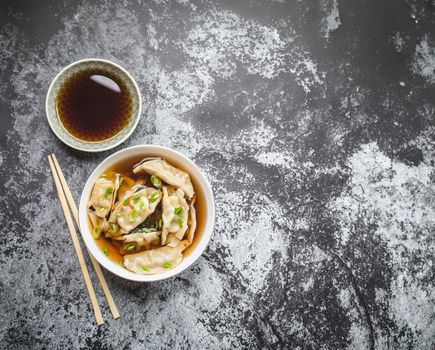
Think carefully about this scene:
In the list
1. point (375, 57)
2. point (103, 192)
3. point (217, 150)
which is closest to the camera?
point (103, 192)

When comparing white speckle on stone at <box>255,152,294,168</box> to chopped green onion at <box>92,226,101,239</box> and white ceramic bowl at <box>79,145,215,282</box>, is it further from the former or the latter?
chopped green onion at <box>92,226,101,239</box>

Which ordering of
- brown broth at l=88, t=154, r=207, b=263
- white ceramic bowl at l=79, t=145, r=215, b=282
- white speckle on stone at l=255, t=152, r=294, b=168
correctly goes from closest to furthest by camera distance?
white ceramic bowl at l=79, t=145, r=215, b=282, brown broth at l=88, t=154, r=207, b=263, white speckle on stone at l=255, t=152, r=294, b=168

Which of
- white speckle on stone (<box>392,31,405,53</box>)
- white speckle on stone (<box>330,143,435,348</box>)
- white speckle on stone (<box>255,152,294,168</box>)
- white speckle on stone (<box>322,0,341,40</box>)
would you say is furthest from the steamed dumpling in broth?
white speckle on stone (<box>392,31,405,53</box>)

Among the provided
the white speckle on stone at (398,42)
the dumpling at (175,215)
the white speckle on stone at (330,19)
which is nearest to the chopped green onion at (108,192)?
the dumpling at (175,215)

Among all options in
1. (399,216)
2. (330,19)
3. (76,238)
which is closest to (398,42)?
(330,19)

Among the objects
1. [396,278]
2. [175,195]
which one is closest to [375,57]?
[396,278]

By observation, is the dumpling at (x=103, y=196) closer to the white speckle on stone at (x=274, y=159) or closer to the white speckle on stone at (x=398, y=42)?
the white speckle on stone at (x=274, y=159)

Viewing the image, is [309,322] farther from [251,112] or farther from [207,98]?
[207,98]
